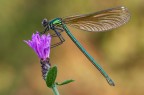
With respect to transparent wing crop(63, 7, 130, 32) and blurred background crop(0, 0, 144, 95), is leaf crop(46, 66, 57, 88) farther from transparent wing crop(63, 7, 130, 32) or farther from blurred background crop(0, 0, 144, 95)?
blurred background crop(0, 0, 144, 95)

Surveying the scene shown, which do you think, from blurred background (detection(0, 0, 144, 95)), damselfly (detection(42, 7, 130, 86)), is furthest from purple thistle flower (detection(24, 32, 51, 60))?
blurred background (detection(0, 0, 144, 95))

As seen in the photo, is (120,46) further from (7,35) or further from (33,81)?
(7,35)

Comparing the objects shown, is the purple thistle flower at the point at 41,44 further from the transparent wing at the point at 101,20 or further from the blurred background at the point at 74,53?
the blurred background at the point at 74,53

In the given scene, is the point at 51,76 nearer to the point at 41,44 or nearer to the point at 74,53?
the point at 41,44

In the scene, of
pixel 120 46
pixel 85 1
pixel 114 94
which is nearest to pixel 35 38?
pixel 114 94

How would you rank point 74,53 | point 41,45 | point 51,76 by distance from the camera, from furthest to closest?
1. point 74,53
2. point 41,45
3. point 51,76

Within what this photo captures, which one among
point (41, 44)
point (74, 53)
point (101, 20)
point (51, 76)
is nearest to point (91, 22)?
point (101, 20)
